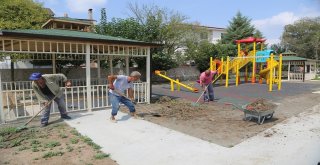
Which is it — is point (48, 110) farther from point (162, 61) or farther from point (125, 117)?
point (162, 61)

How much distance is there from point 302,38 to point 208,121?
42.7 m

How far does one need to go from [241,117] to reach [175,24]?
65.5ft

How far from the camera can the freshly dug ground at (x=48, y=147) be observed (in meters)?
4.59

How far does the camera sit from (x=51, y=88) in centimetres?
703

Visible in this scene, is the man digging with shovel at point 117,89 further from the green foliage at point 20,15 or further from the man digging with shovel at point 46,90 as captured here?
the green foliage at point 20,15

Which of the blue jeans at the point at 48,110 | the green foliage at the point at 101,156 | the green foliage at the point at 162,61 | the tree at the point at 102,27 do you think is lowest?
the green foliage at the point at 101,156

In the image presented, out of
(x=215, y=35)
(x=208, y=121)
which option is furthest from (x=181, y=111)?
(x=215, y=35)

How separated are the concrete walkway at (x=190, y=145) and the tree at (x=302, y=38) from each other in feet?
129

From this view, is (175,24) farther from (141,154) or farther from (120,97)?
(141,154)

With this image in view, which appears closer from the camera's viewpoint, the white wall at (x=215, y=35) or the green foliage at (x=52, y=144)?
the green foliage at (x=52, y=144)

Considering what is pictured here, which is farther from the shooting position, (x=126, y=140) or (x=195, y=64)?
(x=195, y=64)

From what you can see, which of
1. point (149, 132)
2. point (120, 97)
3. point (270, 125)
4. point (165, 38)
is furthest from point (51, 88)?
point (165, 38)

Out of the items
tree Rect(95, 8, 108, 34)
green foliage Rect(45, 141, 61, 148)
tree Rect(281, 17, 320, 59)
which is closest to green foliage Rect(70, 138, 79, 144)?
green foliage Rect(45, 141, 61, 148)

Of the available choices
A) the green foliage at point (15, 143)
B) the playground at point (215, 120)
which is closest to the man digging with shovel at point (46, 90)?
the green foliage at point (15, 143)
